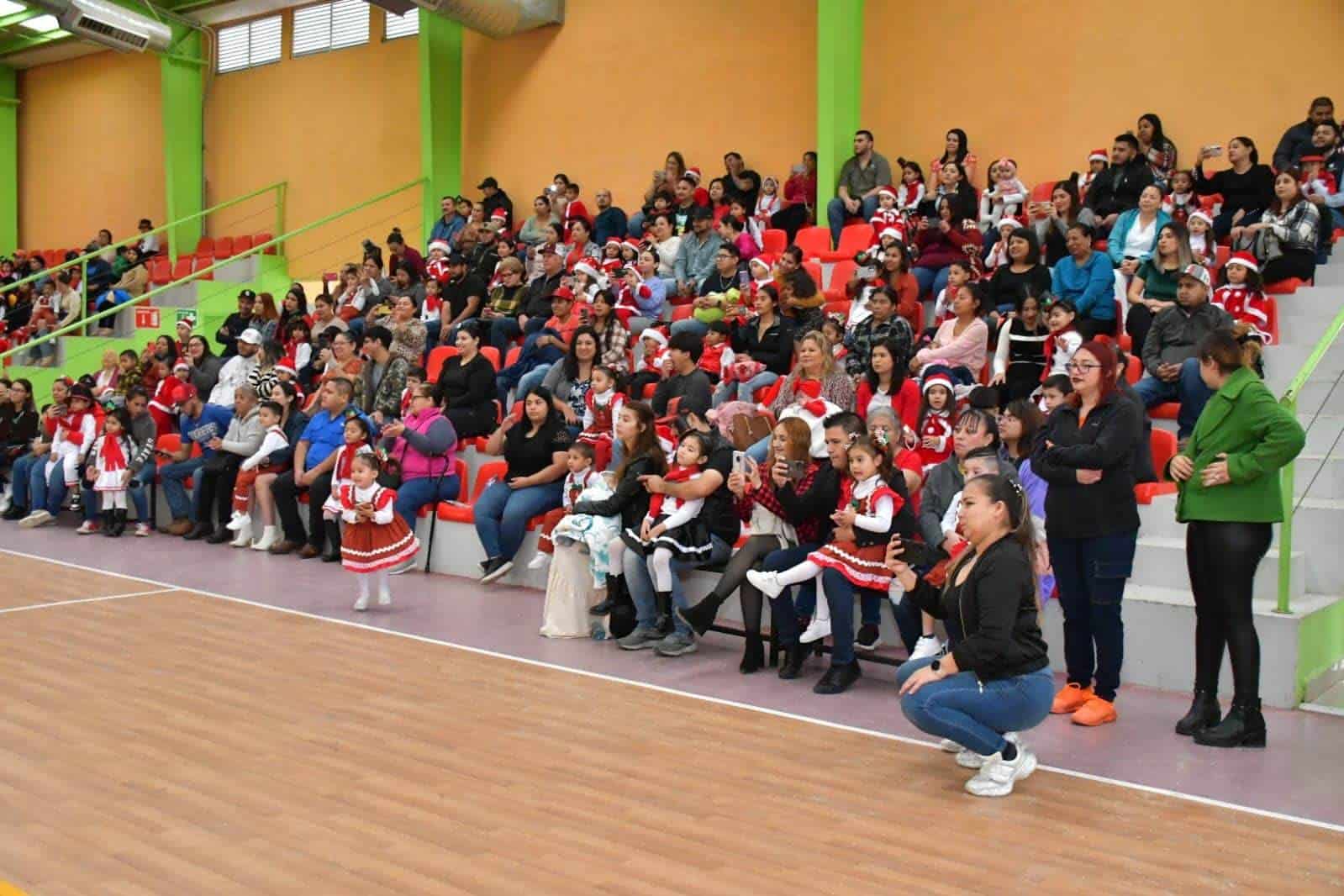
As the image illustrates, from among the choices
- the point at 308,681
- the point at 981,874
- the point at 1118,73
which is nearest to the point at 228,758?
the point at 308,681

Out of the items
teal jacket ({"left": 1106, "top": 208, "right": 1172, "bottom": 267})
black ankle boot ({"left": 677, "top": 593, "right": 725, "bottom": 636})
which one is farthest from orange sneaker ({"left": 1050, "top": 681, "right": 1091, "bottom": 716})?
teal jacket ({"left": 1106, "top": 208, "right": 1172, "bottom": 267})

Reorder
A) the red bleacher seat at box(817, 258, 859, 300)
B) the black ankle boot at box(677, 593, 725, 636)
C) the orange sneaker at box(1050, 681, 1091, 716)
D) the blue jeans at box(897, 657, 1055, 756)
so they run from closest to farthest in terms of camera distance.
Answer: the blue jeans at box(897, 657, 1055, 756)
the orange sneaker at box(1050, 681, 1091, 716)
the black ankle boot at box(677, 593, 725, 636)
the red bleacher seat at box(817, 258, 859, 300)

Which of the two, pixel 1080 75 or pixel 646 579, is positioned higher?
pixel 1080 75

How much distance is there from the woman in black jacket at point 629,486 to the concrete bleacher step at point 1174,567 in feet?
7.29

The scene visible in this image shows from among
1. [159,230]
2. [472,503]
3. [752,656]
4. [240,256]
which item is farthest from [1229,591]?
[159,230]

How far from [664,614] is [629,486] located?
64 cm

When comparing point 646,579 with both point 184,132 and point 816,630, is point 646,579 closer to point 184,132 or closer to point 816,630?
point 816,630

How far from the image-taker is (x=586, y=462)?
6.91 meters

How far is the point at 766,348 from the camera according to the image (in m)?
8.16

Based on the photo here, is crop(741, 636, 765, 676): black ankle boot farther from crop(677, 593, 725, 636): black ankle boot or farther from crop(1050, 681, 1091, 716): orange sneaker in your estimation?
crop(1050, 681, 1091, 716): orange sneaker

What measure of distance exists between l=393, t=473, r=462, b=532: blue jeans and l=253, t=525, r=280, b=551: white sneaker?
4.18ft

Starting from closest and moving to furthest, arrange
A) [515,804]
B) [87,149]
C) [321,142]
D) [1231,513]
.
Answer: [515,804]
[1231,513]
[321,142]
[87,149]

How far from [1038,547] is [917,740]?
1.04 m

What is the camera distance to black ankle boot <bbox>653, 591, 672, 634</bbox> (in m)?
6.13
